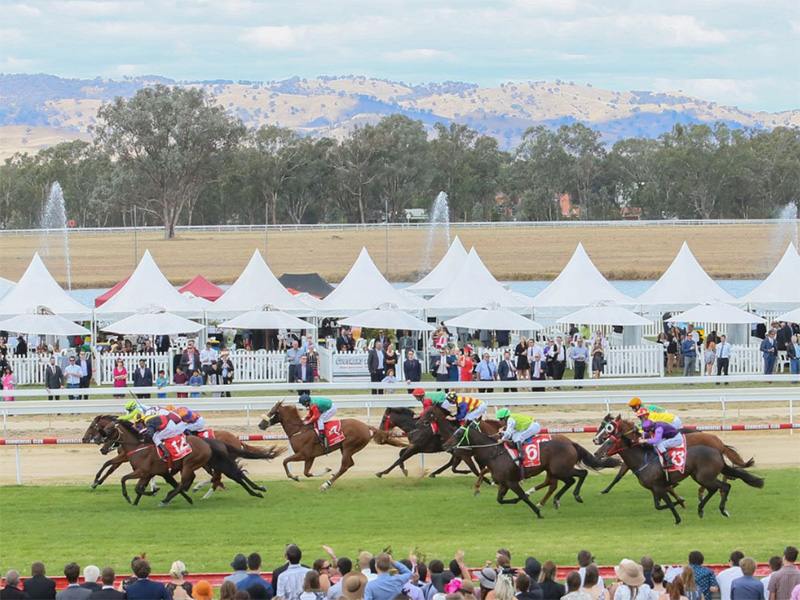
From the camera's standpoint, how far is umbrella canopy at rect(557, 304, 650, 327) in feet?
80.7

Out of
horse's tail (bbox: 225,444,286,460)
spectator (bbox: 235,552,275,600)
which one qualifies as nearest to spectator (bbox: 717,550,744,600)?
spectator (bbox: 235,552,275,600)

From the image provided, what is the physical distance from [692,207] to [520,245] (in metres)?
38.5

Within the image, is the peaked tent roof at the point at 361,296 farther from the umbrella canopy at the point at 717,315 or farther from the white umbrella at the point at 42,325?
the umbrella canopy at the point at 717,315

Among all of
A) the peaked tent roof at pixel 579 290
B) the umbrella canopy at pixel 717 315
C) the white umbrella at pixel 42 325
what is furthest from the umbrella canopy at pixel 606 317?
the white umbrella at pixel 42 325

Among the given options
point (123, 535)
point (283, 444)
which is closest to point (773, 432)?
point (283, 444)

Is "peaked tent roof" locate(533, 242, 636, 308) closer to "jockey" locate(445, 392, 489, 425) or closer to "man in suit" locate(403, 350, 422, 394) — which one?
"man in suit" locate(403, 350, 422, 394)

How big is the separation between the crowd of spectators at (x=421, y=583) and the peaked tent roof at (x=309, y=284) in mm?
24126

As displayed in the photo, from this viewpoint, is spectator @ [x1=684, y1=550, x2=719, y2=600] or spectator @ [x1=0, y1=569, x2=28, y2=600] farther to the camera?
spectator @ [x1=684, y1=550, x2=719, y2=600]

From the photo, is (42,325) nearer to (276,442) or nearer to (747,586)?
(276,442)

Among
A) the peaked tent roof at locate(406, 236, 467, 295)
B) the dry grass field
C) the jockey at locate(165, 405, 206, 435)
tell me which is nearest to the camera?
the jockey at locate(165, 405, 206, 435)

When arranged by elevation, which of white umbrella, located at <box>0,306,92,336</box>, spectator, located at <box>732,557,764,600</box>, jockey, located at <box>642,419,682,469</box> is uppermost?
white umbrella, located at <box>0,306,92,336</box>

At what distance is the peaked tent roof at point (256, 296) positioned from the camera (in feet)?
86.2

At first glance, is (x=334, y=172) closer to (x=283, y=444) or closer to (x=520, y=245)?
(x=520, y=245)

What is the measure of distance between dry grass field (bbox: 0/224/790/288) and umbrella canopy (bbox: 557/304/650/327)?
29.4 meters
